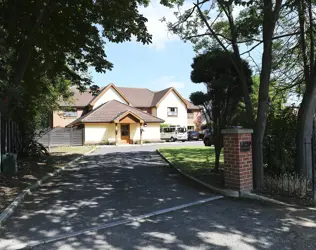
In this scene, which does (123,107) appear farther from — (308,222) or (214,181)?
(308,222)

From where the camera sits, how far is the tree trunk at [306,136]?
7664 mm

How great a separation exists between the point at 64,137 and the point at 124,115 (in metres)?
7.18

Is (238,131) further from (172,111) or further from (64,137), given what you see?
(172,111)

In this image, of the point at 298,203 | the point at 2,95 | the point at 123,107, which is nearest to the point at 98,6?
the point at 2,95

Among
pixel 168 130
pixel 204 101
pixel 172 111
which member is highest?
pixel 172 111

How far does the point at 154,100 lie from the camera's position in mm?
47562

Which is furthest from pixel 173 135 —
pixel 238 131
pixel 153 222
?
pixel 153 222

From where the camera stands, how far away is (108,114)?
36.8 m

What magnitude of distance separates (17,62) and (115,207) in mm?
6692

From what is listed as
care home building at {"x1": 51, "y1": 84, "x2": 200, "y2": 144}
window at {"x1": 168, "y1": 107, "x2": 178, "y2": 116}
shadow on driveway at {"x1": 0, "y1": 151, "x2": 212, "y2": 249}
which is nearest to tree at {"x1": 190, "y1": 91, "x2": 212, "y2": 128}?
shadow on driveway at {"x1": 0, "y1": 151, "x2": 212, "y2": 249}

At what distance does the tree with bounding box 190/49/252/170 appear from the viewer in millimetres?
9570

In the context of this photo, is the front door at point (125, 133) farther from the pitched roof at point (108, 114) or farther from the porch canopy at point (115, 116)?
the pitched roof at point (108, 114)

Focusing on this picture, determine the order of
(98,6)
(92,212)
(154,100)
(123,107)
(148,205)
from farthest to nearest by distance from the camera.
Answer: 1. (154,100)
2. (123,107)
3. (98,6)
4. (148,205)
5. (92,212)

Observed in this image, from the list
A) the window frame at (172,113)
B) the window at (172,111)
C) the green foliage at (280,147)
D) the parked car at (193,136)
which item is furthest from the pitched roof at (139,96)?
the green foliage at (280,147)
